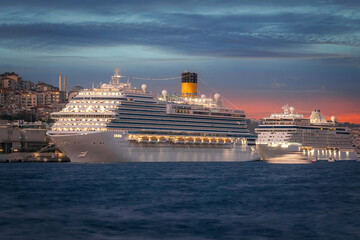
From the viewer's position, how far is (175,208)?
31.8m

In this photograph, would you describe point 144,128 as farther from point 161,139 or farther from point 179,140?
point 179,140

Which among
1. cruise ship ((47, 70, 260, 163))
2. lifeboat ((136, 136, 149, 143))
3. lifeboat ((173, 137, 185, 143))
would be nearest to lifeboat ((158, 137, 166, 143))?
cruise ship ((47, 70, 260, 163))

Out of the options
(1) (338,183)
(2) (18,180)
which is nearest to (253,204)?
(1) (338,183)

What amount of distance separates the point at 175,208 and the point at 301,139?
70014 mm

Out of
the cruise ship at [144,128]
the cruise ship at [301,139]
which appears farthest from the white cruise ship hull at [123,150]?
the cruise ship at [301,139]

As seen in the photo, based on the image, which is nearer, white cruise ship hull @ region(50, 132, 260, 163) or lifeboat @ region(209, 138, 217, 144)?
white cruise ship hull @ region(50, 132, 260, 163)

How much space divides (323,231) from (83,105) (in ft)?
164

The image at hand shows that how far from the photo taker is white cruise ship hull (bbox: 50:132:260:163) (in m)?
67.9

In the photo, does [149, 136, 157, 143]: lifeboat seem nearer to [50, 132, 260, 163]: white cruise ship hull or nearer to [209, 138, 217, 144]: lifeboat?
[50, 132, 260, 163]: white cruise ship hull

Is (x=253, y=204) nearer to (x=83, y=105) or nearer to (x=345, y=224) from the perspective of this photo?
(x=345, y=224)

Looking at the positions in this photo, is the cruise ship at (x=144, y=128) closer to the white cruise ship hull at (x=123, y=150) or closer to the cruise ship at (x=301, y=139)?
the white cruise ship hull at (x=123, y=150)

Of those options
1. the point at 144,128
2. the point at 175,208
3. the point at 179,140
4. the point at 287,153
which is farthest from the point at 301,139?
the point at 175,208

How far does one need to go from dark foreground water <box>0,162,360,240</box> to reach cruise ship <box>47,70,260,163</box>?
61.7ft

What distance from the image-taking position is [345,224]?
27172mm
